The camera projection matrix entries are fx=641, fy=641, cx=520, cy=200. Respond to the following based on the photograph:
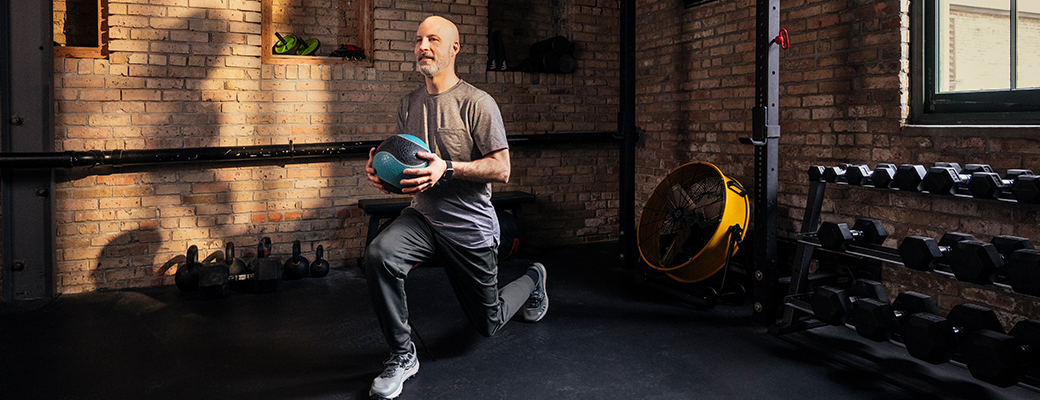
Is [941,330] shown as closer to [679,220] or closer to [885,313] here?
[885,313]

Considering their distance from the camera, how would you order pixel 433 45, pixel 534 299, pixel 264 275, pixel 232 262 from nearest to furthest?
pixel 433 45 < pixel 534 299 < pixel 264 275 < pixel 232 262

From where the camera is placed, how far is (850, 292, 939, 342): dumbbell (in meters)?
2.67

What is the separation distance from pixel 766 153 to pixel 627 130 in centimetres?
154

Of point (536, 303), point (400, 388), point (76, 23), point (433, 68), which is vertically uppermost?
point (76, 23)

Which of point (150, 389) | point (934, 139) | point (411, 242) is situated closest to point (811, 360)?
point (934, 139)

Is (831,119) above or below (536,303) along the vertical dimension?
above

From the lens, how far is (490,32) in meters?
5.74

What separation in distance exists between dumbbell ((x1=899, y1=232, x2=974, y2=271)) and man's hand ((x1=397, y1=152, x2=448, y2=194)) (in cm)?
192

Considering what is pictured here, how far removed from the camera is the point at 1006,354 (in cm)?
227

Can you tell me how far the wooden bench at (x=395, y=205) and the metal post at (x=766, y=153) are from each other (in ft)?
5.73

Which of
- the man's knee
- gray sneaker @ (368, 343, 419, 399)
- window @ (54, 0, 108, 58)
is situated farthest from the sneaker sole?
window @ (54, 0, 108, 58)

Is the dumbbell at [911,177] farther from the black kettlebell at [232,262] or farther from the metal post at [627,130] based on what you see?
the black kettlebell at [232,262]

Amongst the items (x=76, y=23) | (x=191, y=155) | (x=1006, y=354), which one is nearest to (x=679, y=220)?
(x=1006, y=354)

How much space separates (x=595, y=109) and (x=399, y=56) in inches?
73.0
